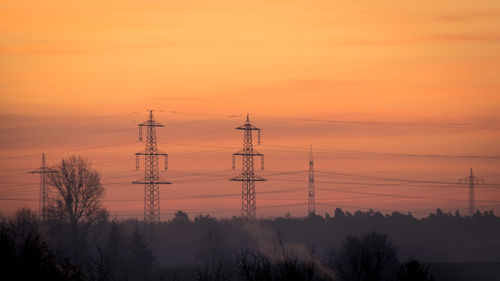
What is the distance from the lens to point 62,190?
4336 inches

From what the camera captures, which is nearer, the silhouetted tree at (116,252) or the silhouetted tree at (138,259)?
the silhouetted tree at (116,252)

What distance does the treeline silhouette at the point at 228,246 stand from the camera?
70.6 meters

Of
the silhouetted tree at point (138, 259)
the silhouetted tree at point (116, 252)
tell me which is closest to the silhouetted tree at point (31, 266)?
the silhouetted tree at point (116, 252)

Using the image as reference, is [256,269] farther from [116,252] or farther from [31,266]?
[116,252]

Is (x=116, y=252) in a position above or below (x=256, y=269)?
below

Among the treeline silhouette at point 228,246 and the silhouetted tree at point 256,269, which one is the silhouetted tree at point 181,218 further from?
the silhouetted tree at point 256,269

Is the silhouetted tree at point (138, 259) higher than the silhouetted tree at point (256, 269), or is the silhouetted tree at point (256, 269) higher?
the silhouetted tree at point (256, 269)

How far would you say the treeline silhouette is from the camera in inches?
2778

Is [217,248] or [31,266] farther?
[217,248]

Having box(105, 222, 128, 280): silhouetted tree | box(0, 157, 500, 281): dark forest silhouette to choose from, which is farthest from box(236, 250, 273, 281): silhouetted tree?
box(105, 222, 128, 280): silhouetted tree

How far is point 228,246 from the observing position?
14250cm

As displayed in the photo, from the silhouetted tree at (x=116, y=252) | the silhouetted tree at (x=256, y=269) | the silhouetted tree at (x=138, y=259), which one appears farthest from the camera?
the silhouetted tree at (x=138, y=259)

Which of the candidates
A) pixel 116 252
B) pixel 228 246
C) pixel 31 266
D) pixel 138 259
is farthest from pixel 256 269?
pixel 228 246

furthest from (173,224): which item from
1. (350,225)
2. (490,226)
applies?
(490,226)
